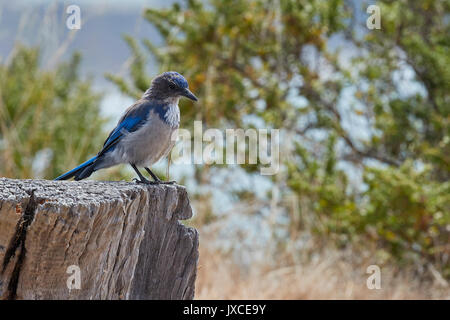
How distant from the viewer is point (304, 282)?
496cm

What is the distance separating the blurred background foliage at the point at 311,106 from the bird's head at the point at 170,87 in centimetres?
240

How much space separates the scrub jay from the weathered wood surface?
476 mm

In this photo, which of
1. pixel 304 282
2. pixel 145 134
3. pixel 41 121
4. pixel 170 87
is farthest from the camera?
pixel 41 121

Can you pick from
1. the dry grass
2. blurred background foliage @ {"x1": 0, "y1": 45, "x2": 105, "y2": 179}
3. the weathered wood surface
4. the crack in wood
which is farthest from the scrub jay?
blurred background foliage @ {"x1": 0, "y1": 45, "x2": 105, "y2": 179}

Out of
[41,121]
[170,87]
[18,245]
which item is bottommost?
[18,245]

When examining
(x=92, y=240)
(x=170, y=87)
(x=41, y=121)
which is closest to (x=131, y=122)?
Result: (x=170, y=87)

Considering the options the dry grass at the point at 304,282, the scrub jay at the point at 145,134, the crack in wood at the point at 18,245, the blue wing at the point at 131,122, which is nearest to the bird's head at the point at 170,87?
the scrub jay at the point at 145,134

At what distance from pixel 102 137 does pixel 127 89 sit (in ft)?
1.74

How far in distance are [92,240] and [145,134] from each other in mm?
932

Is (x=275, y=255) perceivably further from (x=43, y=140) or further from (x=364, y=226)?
(x=43, y=140)

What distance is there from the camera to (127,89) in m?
6.29

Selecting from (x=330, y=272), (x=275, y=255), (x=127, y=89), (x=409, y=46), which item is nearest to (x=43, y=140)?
(x=127, y=89)

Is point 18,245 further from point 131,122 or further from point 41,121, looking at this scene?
point 41,121

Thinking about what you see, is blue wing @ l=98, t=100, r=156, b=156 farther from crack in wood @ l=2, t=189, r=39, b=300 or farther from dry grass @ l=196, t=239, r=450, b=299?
dry grass @ l=196, t=239, r=450, b=299
